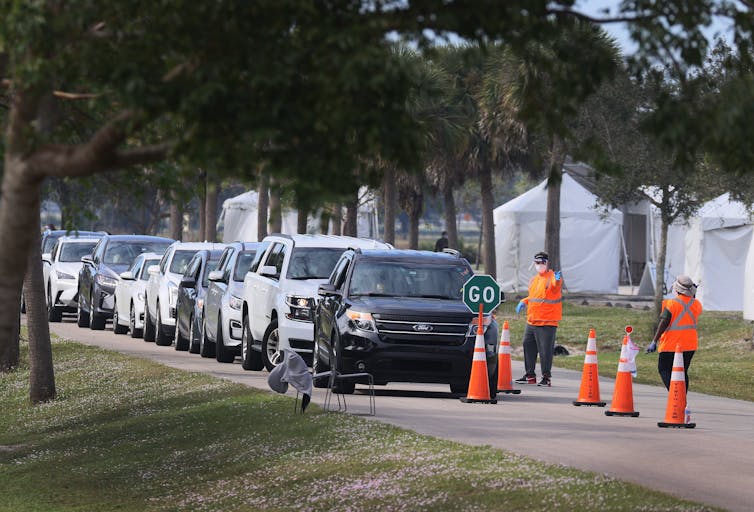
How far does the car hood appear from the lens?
757 inches

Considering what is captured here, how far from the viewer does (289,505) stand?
1395cm

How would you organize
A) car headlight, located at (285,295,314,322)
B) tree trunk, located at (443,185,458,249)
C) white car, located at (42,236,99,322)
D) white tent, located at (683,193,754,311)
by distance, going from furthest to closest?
tree trunk, located at (443,185,458,249) < white tent, located at (683,193,754,311) < white car, located at (42,236,99,322) < car headlight, located at (285,295,314,322)

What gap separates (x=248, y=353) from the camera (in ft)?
80.2

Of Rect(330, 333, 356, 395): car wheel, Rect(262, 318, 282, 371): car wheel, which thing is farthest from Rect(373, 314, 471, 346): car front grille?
Rect(262, 318, 282, 371): car wheel

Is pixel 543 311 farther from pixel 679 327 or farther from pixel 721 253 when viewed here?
pixel 721 253

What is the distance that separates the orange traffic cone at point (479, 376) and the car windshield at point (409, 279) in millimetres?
1155

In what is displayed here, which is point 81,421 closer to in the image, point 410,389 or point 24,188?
point 410,389

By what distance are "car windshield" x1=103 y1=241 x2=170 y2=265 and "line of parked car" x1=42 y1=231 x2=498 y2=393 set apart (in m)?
1.46

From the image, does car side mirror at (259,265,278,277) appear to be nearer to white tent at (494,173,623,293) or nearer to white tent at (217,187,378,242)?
white tent at (494,173,623,293)

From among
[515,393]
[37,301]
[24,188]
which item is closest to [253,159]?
[24,188]

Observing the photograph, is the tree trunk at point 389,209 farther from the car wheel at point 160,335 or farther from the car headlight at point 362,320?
the car headlight at point 362,320

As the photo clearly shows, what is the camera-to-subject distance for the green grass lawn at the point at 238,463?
41.8 feet

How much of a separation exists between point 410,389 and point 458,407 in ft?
9.66

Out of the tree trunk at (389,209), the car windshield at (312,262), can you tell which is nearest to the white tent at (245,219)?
the tree trunk at (389,209)
